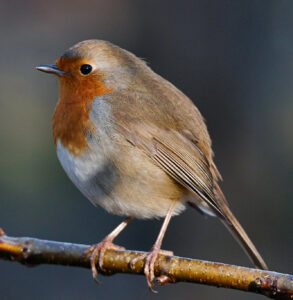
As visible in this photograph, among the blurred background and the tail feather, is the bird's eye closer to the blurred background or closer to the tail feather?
the tail feather

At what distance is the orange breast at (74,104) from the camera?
3277 mm

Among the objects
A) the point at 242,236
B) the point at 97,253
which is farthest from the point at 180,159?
the point at 97,253

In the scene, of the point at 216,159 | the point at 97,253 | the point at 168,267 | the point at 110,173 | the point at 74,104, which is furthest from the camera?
the point at 216,159

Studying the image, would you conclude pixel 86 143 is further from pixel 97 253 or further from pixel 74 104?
pixel 97 253

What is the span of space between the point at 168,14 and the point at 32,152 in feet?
6.30

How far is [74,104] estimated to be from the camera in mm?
3379

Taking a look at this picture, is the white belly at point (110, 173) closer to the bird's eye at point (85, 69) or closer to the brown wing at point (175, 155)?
the brown wing at point (175, 155)

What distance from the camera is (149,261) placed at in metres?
2.93

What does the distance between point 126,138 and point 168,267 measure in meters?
0.82

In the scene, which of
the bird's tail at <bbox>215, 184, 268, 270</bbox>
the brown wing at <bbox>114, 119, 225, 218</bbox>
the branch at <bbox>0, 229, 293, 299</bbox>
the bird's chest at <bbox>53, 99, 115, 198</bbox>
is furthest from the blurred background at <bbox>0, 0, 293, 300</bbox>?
the branch at <bbox>0, 229, 293, 299</bbox>

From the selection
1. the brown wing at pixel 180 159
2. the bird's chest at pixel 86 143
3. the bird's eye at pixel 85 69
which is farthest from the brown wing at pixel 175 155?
the bird's eye at pixel 85 69

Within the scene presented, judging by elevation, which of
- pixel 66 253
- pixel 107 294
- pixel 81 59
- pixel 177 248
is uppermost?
pixel 81 59

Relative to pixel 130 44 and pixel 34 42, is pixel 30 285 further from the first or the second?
pixel 34 42

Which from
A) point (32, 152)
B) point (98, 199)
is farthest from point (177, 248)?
point (98, 199)
